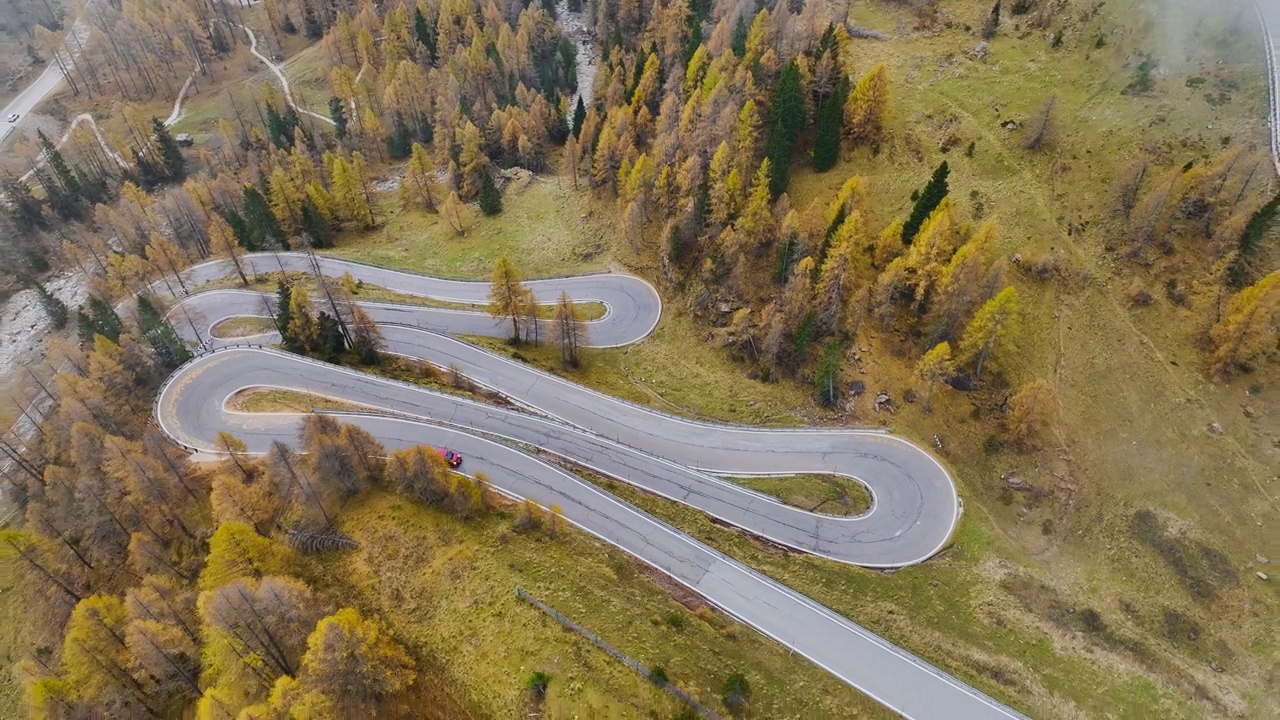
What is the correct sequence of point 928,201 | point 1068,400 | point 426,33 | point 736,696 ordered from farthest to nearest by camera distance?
point 426,33
point 928,201
point 1068,400
point 736,696

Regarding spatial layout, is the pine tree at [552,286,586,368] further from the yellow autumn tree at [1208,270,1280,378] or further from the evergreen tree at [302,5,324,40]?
the evergreen tree at [302,5,324,40]

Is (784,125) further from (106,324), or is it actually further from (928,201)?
(106,324)

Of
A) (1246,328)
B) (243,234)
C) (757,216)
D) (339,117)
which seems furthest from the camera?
(339,117)

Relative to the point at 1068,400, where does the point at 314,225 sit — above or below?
above

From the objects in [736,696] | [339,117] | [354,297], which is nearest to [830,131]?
[736,696]

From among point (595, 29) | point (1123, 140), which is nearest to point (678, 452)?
point (1123, 140)

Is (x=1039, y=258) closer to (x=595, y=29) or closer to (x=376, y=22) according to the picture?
(x=595, y=29)
